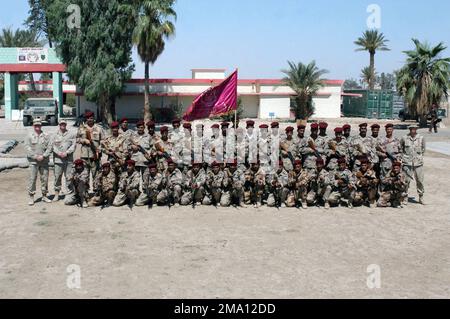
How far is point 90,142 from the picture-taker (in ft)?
32.8

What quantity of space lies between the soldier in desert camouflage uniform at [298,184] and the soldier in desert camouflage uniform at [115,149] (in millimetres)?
3351

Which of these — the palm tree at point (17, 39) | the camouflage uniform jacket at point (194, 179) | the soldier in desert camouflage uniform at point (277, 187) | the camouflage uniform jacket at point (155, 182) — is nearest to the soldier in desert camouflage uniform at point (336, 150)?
the soldier in desert camouflage uniform at point (277, 187)

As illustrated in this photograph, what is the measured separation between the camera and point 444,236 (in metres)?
8.09

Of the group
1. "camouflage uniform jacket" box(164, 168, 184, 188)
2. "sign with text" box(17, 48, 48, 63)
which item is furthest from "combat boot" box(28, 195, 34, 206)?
"sign with text" box(17, 48, 48, 63)

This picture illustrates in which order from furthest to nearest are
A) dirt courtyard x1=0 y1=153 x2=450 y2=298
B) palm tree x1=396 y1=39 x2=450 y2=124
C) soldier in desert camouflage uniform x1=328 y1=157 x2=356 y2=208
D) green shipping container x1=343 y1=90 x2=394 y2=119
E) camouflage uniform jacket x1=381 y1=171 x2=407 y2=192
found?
1. green shipping container x1=343 y1=90 x2=394 y2=119
2. palm tree x1=396 y1=39 x2=450 y2=124
3. camouflage uniform jacket x1=381 y1=171 x2=407 y2=192
4. soldier in desert camouflage uniform x1=328 y1=157 x2=356 y2=208
5. dirt courtyard x1=0 y1=153 x2=450 y2=298

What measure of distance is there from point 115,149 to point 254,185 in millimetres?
2856

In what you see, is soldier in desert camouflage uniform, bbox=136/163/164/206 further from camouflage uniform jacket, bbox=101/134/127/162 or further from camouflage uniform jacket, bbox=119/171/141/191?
camouflage uniform jacket, bbox=101/134/127/162

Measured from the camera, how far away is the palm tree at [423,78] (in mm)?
29203

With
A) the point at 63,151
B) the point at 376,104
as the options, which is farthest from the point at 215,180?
the point at 376,104

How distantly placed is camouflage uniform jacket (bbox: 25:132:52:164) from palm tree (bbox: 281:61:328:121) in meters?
30.0

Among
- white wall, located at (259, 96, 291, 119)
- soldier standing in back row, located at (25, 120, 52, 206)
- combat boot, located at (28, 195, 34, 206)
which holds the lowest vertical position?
combat boot, located at (28, 195, 34, 206)

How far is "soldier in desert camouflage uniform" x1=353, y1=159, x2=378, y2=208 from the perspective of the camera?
9.85m

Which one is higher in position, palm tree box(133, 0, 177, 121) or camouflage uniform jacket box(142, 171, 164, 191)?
palm tree box(133, 0, 177, 121)
